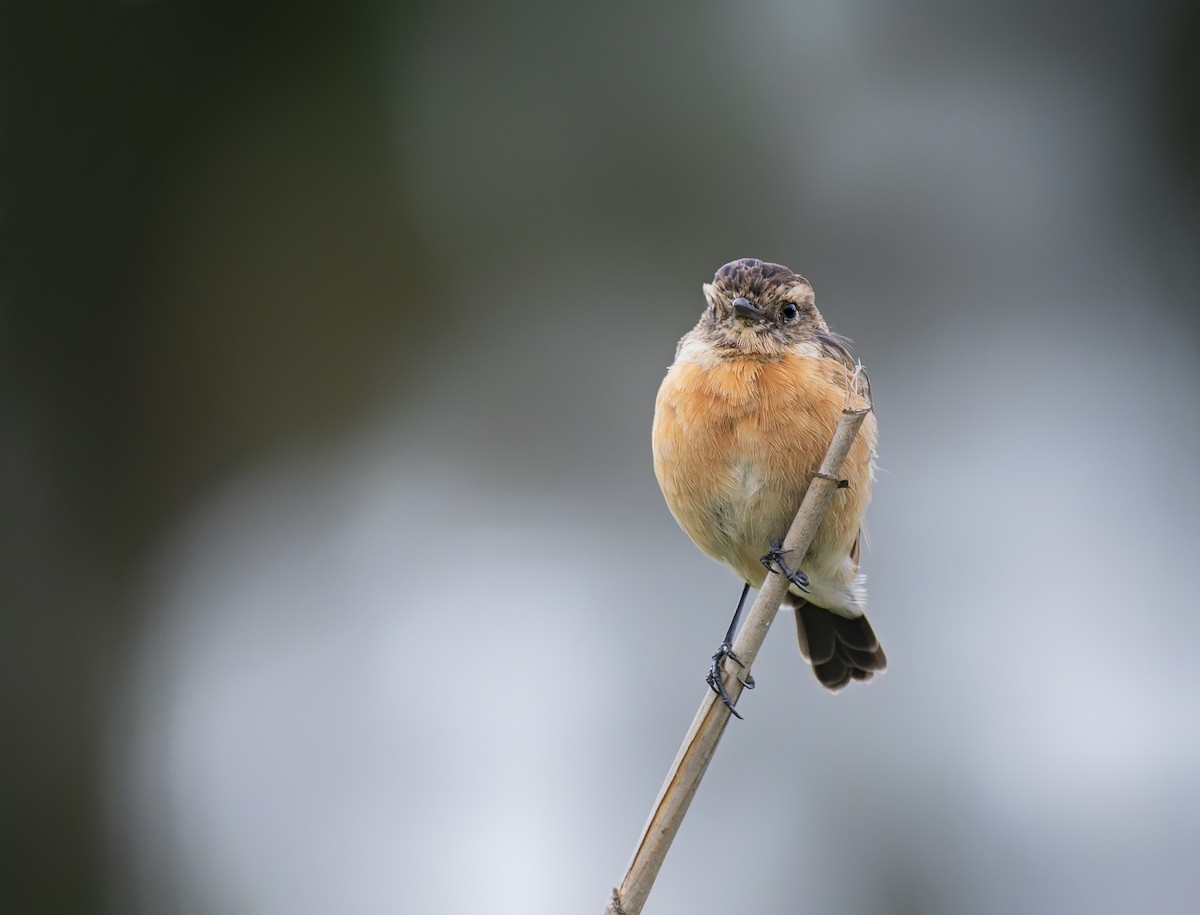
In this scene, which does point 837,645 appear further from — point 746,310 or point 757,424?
point 746,310

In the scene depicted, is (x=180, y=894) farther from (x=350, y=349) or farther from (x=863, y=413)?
(x=863, y=413)

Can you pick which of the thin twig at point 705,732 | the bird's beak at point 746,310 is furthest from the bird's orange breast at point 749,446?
the thin twig at point 705,732

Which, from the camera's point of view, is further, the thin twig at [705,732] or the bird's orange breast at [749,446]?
the bird's orange breast at [749,446]

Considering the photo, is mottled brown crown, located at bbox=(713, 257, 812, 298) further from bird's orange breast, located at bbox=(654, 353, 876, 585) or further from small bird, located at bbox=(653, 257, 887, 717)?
bird's orange breast, located at bbox=(654, 353, 876, 585)

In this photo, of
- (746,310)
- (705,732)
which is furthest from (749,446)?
(705,732)

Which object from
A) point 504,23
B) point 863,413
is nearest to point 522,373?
point 504,23

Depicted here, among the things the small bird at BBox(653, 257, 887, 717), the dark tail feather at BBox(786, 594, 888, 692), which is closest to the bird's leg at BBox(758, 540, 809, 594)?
the small bird at BBox(653, 257, 887, 717)

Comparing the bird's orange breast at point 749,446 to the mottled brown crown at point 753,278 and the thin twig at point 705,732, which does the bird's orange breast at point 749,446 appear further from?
the thin twig at point 705,732

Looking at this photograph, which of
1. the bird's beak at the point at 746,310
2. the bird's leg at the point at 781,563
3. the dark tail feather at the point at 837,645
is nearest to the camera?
the bird's leg at the point at 781,563
